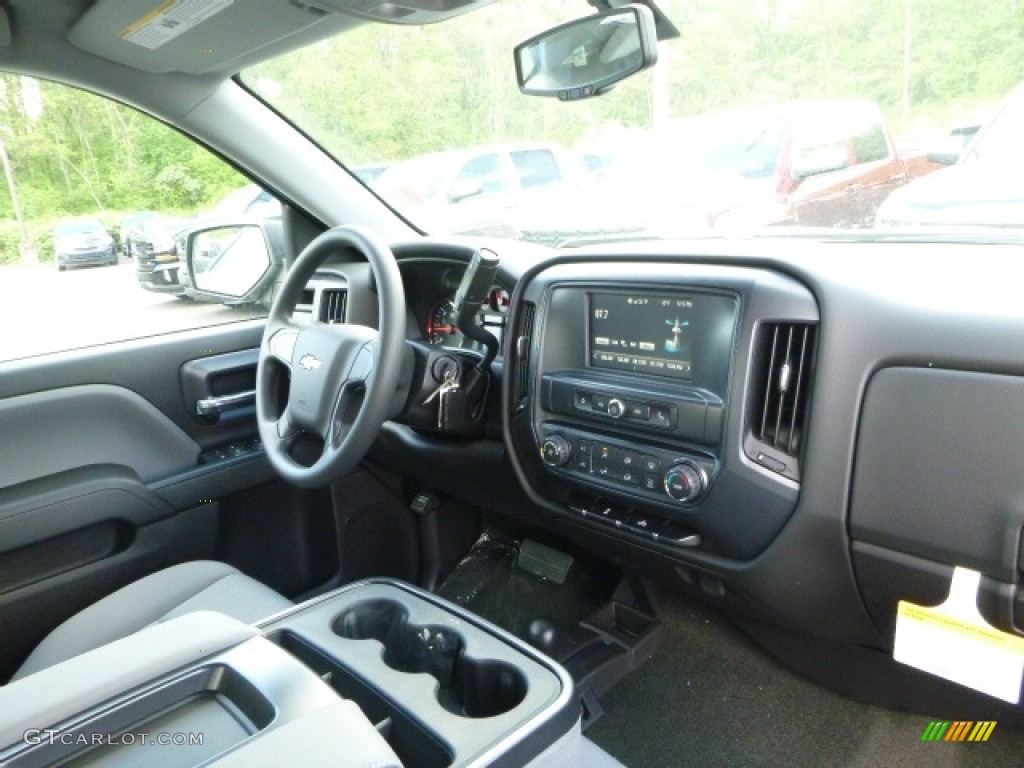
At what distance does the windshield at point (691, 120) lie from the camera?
168cm

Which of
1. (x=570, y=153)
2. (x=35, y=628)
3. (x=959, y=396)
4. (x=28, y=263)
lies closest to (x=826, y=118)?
(x=570, y=153)

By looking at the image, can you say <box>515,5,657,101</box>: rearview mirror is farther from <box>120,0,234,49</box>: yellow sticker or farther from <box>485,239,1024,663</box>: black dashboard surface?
<box>120,0,234,49</box>: yellow sticker

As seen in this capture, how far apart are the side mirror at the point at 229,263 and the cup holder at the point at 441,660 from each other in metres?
1.53

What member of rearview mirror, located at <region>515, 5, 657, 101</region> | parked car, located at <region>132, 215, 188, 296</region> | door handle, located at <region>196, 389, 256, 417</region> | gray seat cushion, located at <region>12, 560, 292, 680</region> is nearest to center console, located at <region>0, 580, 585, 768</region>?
gray seat cushion, located at <region>12, 560, 292, 680</region>

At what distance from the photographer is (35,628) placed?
80.5 inches

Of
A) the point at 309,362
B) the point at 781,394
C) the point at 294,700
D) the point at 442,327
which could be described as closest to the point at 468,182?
the point at 442,327

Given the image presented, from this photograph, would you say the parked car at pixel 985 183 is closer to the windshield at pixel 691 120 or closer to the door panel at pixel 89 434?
the windshield at pixel 691 120

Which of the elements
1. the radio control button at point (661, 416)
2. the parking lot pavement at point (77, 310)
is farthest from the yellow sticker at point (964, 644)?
the parking lot pavement at point (77, 310)

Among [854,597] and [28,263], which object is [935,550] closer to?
[854,597]

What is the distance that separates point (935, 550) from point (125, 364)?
7.03 feet

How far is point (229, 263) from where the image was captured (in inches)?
113

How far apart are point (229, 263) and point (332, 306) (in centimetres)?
80

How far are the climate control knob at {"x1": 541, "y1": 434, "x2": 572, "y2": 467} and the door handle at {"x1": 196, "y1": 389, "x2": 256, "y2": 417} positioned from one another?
1179mm

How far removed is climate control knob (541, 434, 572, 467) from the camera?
179 centimetres
